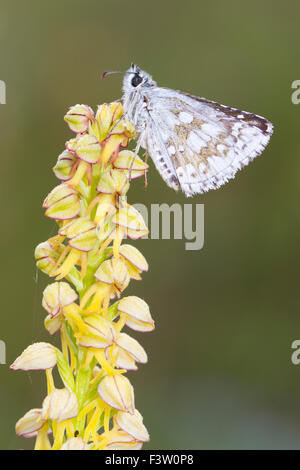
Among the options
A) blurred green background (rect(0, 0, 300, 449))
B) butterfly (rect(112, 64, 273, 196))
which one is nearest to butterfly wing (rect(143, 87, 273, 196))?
butterfly (rect(112, 64, 273, 196))

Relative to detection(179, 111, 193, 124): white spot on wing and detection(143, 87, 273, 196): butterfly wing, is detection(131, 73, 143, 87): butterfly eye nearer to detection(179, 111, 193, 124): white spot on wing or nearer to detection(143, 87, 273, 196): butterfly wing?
detection(143, 87, 273, 196): butterfly wing

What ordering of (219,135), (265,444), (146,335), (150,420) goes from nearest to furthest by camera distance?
1. (219,135)
2. (265,444)
3. (150,420)
4. (146,335)

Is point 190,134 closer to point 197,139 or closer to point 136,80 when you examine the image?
point 197,139

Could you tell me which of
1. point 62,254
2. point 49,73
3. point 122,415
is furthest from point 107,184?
point 49,73

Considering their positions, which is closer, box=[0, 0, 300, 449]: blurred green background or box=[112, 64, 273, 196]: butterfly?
box=[112, 64, 273, 196]: butterfly

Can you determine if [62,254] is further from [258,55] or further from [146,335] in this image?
[258,55]

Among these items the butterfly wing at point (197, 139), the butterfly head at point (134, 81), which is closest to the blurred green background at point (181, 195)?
the butterfly wing at point (197, 139)
